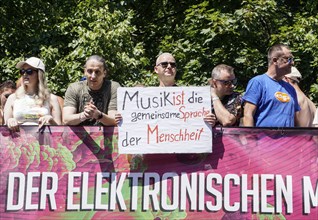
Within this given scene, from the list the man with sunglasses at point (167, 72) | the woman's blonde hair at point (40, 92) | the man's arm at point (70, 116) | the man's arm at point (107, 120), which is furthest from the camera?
the man with sunglasses at point (167, 72)

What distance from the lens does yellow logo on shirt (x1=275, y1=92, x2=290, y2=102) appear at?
6.19 metres

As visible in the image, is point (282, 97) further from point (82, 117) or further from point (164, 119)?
point (82, 117)

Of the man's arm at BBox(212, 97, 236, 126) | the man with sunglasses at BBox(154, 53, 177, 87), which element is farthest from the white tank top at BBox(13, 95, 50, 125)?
the man's arm at BBox(212, 97, 236, 126)

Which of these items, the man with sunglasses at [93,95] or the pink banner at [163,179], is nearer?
the pink banner at [163,179]

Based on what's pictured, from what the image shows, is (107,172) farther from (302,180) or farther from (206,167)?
(302,180)

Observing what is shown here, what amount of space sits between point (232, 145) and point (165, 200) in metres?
0.78

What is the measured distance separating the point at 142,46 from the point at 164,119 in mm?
8020

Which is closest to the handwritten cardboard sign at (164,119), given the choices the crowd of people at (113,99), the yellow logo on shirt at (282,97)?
the crowd of people at (113,99)

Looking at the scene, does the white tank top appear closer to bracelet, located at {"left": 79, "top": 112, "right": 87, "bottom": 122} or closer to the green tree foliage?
bracelet, located at {"left": 79, "top": 112, "right": 87, "bottom": 122}

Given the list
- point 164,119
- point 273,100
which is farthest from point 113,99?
point 273,100

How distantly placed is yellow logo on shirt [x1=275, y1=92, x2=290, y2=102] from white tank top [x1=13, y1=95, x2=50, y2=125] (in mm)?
2197

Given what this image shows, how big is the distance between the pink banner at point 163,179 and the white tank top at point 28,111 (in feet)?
0.97

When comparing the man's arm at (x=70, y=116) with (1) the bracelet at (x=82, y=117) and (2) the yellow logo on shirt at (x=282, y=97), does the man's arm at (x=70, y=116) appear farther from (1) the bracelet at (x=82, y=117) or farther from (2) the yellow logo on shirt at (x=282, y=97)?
(2) the yellow logo on shirt at (x=282, y=97)

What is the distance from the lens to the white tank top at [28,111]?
6.20 m
